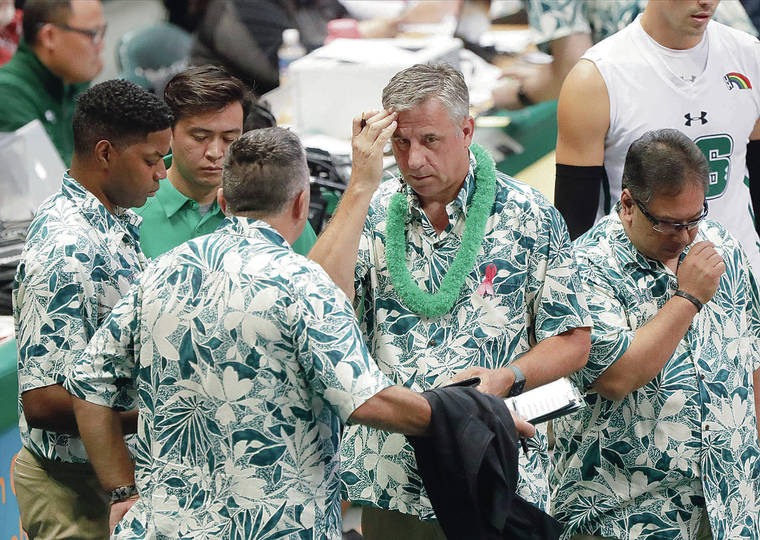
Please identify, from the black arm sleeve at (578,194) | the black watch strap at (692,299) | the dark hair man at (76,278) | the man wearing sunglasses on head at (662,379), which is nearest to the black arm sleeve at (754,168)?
the black arm sleeve at (578,194)

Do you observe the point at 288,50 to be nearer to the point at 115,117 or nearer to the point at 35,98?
the point at 35,98

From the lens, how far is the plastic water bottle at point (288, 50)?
5.38 m

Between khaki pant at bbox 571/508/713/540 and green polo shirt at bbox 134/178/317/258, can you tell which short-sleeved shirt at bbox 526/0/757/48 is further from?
khaki pant at bbox 571/508/713/540

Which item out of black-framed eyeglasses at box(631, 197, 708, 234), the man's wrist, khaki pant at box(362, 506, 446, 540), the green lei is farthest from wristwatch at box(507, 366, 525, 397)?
black-framed eyeglasses at box(631, 197, 708, 234)

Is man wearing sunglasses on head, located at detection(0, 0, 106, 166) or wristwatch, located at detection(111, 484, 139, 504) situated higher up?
wristwatch, located at detection(111, 484, 139, 504)

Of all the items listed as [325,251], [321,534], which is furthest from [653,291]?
[321,534]

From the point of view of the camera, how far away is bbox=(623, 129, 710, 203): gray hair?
96.5 inches

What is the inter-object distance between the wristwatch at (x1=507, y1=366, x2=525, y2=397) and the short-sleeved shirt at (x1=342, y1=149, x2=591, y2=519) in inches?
2.8

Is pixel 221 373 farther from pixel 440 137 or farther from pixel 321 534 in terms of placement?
pixel 440 137

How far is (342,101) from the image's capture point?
4816 mm

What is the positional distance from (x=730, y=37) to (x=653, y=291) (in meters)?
1.22

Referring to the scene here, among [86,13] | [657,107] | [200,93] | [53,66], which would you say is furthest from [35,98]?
[657,107]

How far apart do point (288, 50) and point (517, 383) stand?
3.62m

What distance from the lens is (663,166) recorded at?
2459 mm
